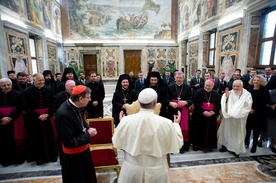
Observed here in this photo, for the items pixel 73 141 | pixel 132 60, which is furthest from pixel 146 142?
pixel 132 60

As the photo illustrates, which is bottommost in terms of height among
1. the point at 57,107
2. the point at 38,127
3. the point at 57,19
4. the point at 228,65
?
the point at 38,127

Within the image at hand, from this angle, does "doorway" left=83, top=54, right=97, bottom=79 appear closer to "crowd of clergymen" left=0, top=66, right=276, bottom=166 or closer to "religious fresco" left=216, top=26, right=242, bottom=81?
"religious fresco" left=216, top=26, right=242, bottom=81

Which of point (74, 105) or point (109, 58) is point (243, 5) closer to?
point (74, 105)

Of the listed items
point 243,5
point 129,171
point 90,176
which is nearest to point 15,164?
point 90,176

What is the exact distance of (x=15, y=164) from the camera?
3.43 metres

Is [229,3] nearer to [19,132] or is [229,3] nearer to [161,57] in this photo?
[161,57]

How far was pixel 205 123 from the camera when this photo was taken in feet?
12.5

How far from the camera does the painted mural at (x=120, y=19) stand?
13406 millimetres

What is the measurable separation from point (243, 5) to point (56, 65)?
1191 cm

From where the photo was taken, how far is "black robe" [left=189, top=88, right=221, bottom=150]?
3.75m

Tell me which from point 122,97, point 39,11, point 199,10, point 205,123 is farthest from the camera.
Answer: point 199,10

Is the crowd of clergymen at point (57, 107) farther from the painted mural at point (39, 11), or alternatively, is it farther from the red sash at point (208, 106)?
the painted mural at point (39, 11)

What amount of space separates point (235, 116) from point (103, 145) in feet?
9.12

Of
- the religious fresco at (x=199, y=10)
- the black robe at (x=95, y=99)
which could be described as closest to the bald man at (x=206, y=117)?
the black robe at (x=95, y=99)
